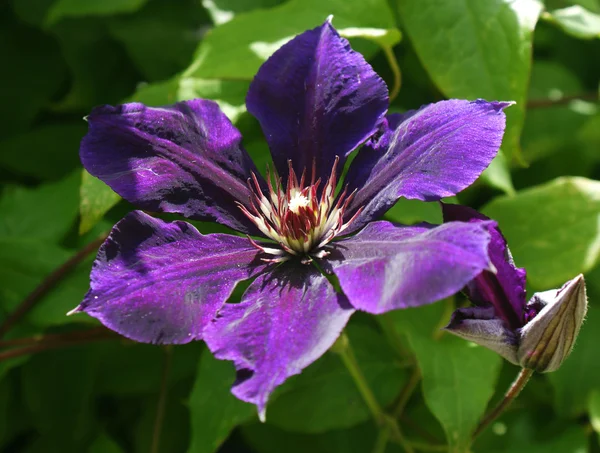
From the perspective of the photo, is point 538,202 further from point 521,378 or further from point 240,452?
point 240,452

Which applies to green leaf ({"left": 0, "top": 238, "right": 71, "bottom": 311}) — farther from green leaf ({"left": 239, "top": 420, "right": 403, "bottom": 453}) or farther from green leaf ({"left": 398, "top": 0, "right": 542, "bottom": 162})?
green leaf ({"left": 398, "top": 0, "right": 542, "bottom": 162})

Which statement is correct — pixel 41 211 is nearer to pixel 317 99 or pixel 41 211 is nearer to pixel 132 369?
pixel 132 369

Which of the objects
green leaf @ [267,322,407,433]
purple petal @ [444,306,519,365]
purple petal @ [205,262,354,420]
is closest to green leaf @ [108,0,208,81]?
green leaf @ [267,322,407,433]

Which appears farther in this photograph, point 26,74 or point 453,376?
point 26,74

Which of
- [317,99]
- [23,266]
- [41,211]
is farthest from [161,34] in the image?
[317,99]

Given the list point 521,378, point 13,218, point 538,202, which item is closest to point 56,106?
point 13,218

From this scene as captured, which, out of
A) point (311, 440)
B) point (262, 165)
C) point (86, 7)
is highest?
point (86, 7)
